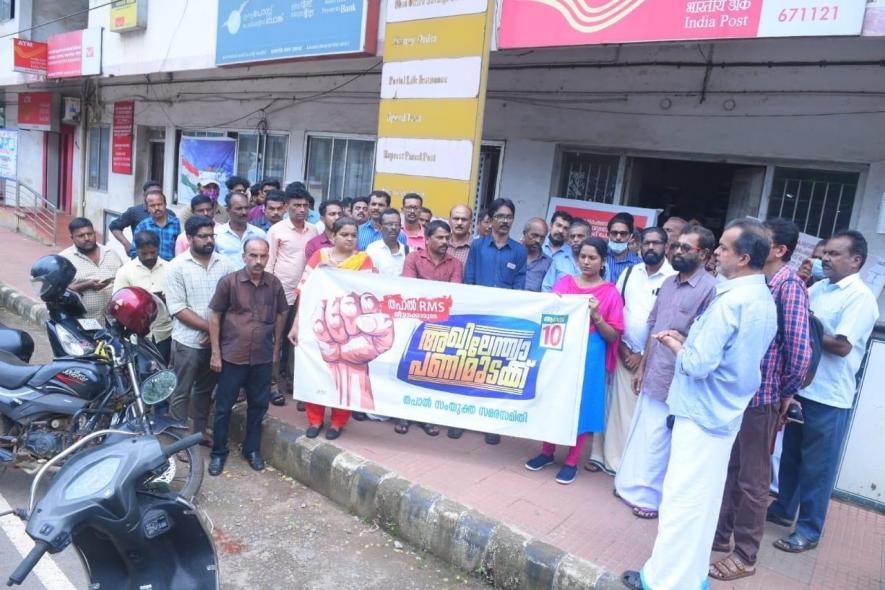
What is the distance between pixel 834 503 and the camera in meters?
4.25

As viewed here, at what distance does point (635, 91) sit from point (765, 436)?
423cm

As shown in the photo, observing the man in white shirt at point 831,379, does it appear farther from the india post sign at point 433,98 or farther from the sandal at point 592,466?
the india post sign at point 433,98

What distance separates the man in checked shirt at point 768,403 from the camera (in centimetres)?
315

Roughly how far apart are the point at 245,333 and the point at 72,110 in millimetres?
13926

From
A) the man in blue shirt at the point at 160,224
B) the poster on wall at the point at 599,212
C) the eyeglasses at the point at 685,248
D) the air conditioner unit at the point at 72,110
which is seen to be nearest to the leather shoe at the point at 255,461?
the man in blue shirt at the point at 160,224

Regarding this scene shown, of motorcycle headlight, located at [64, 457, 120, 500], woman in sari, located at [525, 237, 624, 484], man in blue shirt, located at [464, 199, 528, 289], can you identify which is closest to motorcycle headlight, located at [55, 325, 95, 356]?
motorcycle headlight, located at [64, 457, 120, 500]

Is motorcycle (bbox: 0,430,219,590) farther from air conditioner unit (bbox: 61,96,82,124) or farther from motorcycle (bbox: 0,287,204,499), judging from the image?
air conditioner unit (bbox: 61,96,82,124)

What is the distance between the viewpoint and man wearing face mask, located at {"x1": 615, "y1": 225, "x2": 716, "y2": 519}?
3.51 metres

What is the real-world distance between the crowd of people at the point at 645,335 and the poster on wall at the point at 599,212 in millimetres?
866

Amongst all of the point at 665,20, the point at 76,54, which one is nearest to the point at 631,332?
the point at 665,20

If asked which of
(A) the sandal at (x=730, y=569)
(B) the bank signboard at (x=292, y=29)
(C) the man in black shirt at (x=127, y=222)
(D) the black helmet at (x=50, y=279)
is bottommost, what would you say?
(A) the sandal at (x=730, y=569)

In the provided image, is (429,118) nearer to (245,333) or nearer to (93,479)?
(245,333)

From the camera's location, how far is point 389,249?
5086 millimetres

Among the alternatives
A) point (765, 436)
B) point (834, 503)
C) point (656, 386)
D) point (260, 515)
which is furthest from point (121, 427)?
point (834, 503)
